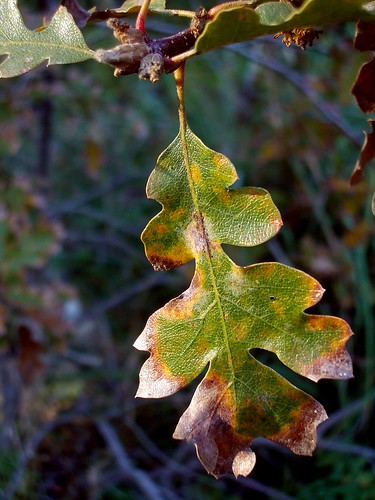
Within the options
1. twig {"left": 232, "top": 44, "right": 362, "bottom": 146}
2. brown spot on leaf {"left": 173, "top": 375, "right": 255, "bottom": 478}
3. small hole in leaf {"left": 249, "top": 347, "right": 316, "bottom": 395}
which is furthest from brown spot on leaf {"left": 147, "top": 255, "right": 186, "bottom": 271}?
small hole in leaf {"left": 249, "top": 347, "right": 316, "bottom": 395}

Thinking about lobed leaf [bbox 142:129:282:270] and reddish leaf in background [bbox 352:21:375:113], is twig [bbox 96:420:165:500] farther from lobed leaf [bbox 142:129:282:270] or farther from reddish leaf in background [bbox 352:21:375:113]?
reddish leaf in background [bbox 352:21:375:113]

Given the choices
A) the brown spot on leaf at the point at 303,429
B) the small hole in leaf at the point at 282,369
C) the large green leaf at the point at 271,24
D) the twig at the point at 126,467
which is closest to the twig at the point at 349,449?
the small hole in leaf at the point at 282,369

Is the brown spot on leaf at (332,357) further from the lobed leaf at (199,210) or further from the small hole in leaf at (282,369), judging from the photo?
the small hole in leaf at (282,369)

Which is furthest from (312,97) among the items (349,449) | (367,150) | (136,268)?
(136,268)

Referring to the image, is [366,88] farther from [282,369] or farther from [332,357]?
[282,369]

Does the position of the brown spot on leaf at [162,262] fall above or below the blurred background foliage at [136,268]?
above

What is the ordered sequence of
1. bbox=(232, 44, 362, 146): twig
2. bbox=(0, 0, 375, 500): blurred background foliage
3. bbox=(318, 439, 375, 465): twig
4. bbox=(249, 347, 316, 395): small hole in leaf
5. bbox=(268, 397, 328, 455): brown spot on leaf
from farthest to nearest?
bbox=(249, 347, 316, 395): small hole in leaf < bbox=(0, 0, 375, 500): blurred background foliage < bbox=(318, 439, 375, 465): twig < bbox=(232, 44, 362, 146): twig < bbox=(268, 397, 328, 455): brown spot on leaf
